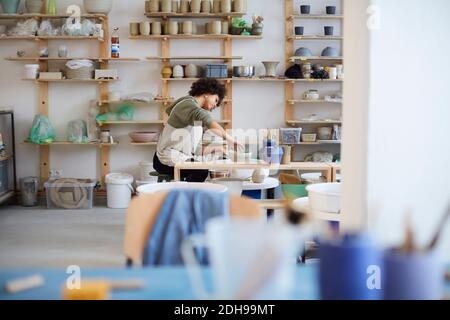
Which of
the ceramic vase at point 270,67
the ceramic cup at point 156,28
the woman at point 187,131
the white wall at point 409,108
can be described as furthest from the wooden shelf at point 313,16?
the white wall at point 409,108

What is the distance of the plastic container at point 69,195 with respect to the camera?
17.6 feet

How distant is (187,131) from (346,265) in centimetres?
296

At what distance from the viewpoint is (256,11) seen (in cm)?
568

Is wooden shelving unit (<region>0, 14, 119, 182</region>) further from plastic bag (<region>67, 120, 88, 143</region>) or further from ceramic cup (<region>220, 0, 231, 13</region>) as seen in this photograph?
ceramic cup (<region>220, 0, 231, 13</region>)

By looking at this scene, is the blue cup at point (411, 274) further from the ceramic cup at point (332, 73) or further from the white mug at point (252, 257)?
the ceramic cup at point (332, 73)

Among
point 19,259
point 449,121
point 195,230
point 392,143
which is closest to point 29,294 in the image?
point 195,230

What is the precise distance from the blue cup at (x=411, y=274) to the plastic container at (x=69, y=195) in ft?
15.1

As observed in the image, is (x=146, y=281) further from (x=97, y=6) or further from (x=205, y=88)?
(x=97, y=6)

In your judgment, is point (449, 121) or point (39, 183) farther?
point (39, 183)

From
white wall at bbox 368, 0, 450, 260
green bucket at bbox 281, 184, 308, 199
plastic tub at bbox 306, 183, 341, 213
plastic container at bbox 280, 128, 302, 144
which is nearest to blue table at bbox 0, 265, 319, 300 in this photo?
white wall at bbox 368, 0, 450, 260

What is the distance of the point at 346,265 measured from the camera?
998 mm

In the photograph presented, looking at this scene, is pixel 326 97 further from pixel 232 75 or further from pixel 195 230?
pixel 195 230

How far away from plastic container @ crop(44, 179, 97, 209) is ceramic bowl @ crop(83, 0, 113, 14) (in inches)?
62.1

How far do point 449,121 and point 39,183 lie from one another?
4.70 metres
